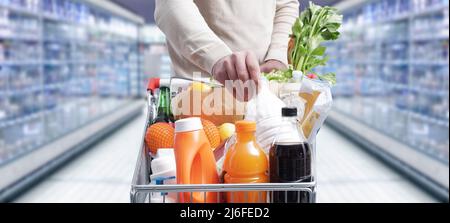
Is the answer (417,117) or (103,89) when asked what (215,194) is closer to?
(417,117)

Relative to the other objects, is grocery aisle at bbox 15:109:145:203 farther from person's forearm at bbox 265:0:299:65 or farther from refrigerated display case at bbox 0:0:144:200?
person's forearm at bbox 265:0:299:65

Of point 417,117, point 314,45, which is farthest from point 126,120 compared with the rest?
point 314,45

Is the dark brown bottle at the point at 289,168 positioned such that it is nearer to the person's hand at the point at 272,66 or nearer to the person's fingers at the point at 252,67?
the person's fingers at the point at 252,67

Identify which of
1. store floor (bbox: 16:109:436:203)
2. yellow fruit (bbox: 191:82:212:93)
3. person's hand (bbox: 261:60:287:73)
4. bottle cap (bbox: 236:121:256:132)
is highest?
person's hand (bbox: 261:60:287:73)

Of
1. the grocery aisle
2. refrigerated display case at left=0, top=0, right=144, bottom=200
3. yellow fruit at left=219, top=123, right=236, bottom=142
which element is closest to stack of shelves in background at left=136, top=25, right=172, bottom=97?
refrigerated display case at left=0, top=0, right=144, bottom=200

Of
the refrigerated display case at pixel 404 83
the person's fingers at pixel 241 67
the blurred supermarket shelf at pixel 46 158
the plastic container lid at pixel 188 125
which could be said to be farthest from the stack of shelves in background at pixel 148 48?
the plastic container lid at pixel 188 125

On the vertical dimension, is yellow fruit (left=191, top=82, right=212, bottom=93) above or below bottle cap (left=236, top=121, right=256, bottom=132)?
above

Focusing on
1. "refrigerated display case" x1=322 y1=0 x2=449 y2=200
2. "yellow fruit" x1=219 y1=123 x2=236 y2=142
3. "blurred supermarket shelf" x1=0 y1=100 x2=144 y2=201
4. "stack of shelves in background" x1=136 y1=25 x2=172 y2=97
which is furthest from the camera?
"stack of shelves in background" x1=136 y1=25 x2=172 y2=97

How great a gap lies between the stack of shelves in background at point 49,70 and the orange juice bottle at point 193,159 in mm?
4149

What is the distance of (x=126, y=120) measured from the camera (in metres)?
10.5

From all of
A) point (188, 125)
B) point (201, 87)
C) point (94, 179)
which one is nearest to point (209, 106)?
point (201, 87)

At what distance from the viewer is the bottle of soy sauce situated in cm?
105

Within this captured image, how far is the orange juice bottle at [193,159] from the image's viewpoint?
1076mm

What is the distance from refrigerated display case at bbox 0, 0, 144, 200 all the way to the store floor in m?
0.27
